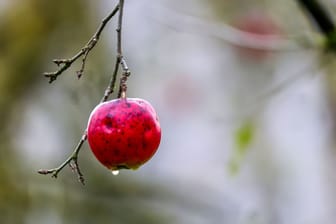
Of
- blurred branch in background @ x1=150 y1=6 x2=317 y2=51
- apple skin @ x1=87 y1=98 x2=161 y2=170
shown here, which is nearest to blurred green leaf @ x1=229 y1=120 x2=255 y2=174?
blurred branch in background @ x1=150 y1=6 x2=317 y2=51

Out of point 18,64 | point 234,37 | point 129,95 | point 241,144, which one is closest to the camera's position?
point 241,144

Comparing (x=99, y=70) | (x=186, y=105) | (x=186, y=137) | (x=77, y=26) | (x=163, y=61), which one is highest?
(x=186, y=137)

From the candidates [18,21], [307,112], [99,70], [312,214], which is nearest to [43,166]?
[99,70]

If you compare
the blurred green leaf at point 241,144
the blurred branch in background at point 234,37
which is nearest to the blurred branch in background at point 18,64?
the blurred branch in background at point 234,37

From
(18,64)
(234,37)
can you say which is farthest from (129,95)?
(234,37)

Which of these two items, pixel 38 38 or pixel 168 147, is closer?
pixel 38 38

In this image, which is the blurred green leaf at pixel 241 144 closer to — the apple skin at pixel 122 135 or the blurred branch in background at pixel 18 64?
the apple skin at pixel 122 135

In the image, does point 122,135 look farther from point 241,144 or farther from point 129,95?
point 129,95

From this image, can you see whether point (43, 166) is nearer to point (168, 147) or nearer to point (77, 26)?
point (77, 26)

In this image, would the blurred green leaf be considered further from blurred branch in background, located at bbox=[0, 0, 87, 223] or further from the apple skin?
blurred branch in background, located at bbox=[0, 0, 87, 223]

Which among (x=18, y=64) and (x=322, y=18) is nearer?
(x=322, y=18)
